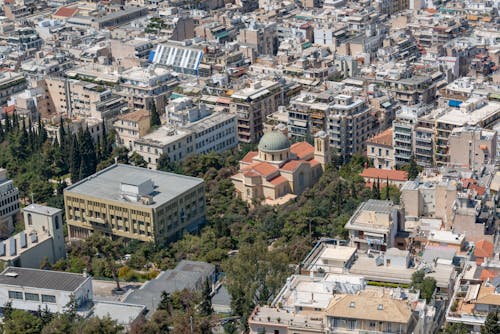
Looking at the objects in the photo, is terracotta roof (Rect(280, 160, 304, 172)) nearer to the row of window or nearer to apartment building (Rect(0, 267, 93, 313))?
apartment building (Rect(0, 267, 93, 313))

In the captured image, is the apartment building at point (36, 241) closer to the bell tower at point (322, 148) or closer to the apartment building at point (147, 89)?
the bell tower at point (322, 148)

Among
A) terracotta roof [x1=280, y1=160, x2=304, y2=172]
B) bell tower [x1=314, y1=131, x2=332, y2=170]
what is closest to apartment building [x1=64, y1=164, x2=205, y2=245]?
terracotta roof [x1=280, y1=160, x2=304, y2=172]

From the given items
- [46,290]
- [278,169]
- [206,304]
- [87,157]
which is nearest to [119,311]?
[46,290]

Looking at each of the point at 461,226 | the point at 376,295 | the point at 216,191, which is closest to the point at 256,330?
the point at 376,295

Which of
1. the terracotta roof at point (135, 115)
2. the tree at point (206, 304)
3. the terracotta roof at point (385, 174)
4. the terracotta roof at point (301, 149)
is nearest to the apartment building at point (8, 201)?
the terracotta roof at point (135, 115)

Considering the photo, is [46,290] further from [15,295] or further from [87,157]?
[87,157]

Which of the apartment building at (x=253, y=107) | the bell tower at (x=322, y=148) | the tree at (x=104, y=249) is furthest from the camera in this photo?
the apartment building at (x=253, y=107)
